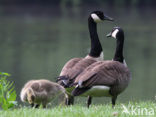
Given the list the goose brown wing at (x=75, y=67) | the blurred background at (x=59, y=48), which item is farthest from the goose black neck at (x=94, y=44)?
the blurred background at (x=59, y=48)

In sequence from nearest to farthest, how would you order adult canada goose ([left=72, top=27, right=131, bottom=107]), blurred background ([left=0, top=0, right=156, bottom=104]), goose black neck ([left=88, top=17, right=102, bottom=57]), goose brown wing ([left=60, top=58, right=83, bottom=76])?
1. adult canada goose ([left=72, top=27, right=131, bottom=107])
2. goose brown wing ([left=60, top=58, right=83, bottom=76])
3. goose black neck ([left=88, top=17, right=102, bottom=57])
4. blurred background ([left=0, top=0, right=156, bottom=104])

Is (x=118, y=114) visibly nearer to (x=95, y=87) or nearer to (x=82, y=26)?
(x=95, y=87)

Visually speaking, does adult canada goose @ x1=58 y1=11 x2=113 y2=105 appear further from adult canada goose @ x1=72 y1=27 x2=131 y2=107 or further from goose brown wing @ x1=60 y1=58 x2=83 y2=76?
adult canada goose @ x1=72 y1=27 x2=131 y2=107

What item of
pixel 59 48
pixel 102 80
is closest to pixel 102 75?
pixel 102 80

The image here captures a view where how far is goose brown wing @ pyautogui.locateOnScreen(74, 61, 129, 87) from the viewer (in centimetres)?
589

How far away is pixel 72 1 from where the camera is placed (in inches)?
3152

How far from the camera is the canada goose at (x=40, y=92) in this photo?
20.0ft

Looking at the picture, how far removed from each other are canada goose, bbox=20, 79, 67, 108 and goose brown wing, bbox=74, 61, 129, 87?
0.46 m

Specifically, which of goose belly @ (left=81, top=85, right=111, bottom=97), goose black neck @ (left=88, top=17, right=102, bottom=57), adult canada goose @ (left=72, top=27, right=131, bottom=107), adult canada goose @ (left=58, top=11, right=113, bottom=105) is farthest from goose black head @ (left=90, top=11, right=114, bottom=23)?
goose belly @ (left=81, top=85, right=111, bottom=97)

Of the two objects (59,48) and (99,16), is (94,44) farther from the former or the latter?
(59,48)

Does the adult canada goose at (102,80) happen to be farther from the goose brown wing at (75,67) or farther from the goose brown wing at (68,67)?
the goose brown wing at (68,67)

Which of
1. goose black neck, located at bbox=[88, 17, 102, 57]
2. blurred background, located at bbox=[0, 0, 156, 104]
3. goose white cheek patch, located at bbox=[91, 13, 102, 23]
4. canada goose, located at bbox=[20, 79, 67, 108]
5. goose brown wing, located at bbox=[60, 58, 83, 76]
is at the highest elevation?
goose white cheek patch, located at bbox=[91, 13, 102, 23]

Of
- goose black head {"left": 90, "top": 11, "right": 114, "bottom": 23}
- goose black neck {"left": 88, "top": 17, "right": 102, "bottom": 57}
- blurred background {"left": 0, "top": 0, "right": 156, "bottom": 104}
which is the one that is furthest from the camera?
blurred background {"left": 0, "top": 0, "right": 156, "bottom": 104}

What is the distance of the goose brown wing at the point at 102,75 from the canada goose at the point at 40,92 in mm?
460
